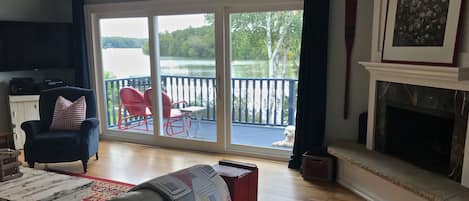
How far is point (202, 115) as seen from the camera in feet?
15.8

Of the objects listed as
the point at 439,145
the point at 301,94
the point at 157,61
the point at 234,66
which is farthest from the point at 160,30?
the point at 439,145

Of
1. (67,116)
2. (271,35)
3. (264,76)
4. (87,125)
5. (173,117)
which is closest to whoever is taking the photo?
(87,125)

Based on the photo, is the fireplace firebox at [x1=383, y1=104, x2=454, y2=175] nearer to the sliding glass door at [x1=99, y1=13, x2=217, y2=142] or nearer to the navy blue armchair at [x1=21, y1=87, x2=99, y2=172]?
the sliding glass door at [x1=99, y1=13, x2=217, y2=142]

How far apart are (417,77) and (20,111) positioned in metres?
4.79

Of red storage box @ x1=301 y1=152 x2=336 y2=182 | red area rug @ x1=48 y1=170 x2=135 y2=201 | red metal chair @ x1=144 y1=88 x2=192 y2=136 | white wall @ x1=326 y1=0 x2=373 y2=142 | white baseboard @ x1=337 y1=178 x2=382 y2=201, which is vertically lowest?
red area rug @ x1=48 y1=170 x2=135 y2=201

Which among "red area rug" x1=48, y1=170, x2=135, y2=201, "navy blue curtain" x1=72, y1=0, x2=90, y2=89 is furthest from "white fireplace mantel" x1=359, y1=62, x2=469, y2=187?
"navy blue curtain" x1=72, y1=0, x2=90, y2=89

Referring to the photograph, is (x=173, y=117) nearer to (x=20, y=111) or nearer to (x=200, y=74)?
(x=200, y=74)

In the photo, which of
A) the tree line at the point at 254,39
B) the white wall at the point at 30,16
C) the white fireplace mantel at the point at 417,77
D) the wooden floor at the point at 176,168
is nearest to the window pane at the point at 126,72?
the wooden floor at the point at 176,168

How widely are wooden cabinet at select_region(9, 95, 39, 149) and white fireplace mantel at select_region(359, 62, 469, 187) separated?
4.27m

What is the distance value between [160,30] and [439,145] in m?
3.53

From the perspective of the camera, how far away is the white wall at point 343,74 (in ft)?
11.9

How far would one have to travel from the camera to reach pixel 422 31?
111 inches

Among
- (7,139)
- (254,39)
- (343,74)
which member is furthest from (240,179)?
(7,139)

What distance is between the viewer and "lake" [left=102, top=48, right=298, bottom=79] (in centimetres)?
438
